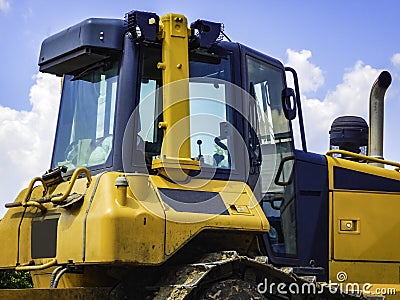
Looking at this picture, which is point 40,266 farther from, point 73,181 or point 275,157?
point 275,157

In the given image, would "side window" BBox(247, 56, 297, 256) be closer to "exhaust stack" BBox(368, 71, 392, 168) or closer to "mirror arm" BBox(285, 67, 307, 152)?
"mirror arm" BBox(285, 67, 307, 152)

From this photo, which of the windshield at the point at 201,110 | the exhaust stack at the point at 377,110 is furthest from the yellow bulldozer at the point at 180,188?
the exhaust stack at the point at 377,110

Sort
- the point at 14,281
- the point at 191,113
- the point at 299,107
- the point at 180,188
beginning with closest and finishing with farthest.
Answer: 1. the point at 180,188
2. the point at 191,113
3. the point at 299,107
4. the point at 14,281

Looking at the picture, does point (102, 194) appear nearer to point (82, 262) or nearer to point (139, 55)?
point (82, 262)

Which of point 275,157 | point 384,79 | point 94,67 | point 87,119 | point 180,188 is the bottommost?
point 180,188

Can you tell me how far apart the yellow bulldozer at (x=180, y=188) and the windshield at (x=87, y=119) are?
0.02m

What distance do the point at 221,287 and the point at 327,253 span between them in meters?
1.79

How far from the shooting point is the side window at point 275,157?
23.8ft

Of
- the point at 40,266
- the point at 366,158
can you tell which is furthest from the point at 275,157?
the point at 40,266

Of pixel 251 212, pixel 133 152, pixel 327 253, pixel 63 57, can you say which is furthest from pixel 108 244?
pixel 327 253

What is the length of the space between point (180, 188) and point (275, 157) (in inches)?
50.6

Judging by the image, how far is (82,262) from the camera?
6.10m

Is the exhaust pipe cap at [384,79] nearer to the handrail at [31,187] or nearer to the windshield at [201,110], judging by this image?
the windshield at [201,110]

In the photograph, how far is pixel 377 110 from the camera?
890 cm
